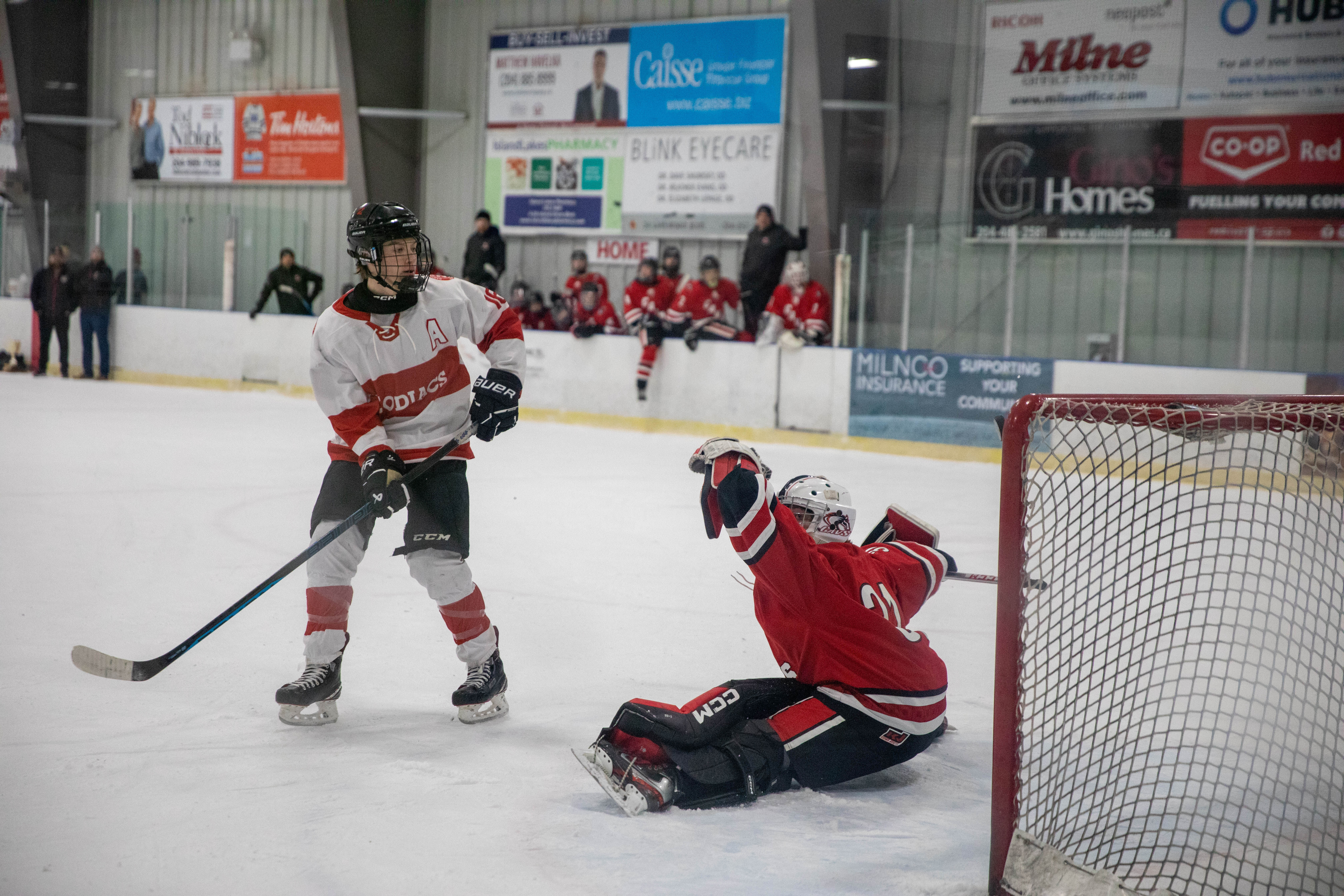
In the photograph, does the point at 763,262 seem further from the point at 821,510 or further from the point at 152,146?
the point at 152,146

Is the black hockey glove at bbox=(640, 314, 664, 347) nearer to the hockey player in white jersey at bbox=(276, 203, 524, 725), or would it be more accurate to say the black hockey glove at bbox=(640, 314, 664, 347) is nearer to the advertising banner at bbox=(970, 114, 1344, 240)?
the advertising banner at bbox=(970, 114, 1344, 240)

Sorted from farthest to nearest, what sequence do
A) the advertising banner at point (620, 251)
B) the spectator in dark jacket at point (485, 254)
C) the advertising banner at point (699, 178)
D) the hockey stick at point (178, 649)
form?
the advertising banner at point (620, 251) < the spectator in dark jacket at point (485, 254) < the advertising banner at point (699, 178) < the hockey stick at point (178, 649)

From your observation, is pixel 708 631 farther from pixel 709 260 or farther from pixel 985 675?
pixel 709 260

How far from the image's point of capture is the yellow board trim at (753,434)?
8391 mm

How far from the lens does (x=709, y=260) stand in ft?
33.2

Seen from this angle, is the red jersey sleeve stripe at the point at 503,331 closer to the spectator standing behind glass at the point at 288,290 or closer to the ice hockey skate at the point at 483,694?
the ice hockey skate at the point at 483,694

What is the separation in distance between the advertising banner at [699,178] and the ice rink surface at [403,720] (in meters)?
6.12

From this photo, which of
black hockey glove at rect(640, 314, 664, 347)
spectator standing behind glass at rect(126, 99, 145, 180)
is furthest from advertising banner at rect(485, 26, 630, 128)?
spectator standing behind glass at rect(126, 99, 145, 180)

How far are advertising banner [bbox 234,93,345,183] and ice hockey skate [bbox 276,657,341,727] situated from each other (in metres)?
12.1

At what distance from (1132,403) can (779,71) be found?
33.1 feet

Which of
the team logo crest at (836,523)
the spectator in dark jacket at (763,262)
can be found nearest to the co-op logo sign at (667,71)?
the spectator in dark jacket at (763,262)

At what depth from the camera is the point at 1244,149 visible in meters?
9.26

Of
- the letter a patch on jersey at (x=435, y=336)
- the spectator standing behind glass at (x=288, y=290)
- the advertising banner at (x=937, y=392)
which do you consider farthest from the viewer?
the spectator standing behind glass at (x=288, y=290)

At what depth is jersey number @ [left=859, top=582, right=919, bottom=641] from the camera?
2391 mm
